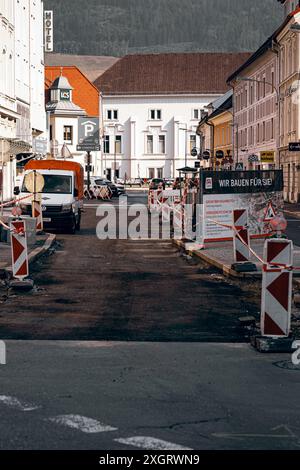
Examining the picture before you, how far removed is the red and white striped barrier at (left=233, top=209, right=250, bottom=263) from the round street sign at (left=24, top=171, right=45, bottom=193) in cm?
1140

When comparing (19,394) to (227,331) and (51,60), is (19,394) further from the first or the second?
(51,60)

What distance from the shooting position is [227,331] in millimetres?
10977

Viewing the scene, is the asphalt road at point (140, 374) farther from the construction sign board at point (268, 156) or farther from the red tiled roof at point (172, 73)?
the red tiled roof at point (172, 73)

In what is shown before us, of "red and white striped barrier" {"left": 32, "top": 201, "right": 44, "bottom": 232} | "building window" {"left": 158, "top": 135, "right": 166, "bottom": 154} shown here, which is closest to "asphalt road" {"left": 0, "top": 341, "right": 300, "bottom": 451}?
"red and white striped barrier" {"left": 32, "top": 201, "right": 44, "bottom": 232}

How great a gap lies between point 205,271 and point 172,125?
12067 cm

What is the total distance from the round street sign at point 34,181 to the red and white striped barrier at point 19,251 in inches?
498

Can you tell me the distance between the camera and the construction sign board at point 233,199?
2402cm

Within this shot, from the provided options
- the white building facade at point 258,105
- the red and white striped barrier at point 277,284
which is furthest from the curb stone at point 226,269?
the white building facade at point 258,105

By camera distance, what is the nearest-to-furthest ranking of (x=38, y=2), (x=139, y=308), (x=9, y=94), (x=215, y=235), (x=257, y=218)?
(x=139, y=308), (x=215, y=235), (x=257, y=218), (x=9, y=94), (x=38, y=2)

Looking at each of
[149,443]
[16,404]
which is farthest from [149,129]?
[149,443]

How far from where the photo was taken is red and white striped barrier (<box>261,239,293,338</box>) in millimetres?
9805

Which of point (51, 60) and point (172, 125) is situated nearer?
point (172, 125)

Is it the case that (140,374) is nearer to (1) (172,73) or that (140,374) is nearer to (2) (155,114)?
(1) (172,73)
